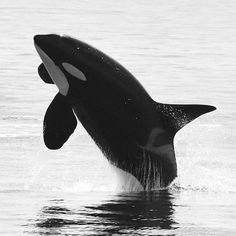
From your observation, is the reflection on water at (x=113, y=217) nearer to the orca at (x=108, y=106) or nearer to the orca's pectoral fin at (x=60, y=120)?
the orca at (x=108, y=106)

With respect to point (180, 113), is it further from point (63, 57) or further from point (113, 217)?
point (113, 217)

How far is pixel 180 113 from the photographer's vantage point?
1510 cm

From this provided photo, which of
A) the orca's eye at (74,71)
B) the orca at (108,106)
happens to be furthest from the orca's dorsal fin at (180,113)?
the orca's eye at (74,71)

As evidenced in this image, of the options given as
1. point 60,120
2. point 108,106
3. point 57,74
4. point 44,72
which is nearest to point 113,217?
point 108,106

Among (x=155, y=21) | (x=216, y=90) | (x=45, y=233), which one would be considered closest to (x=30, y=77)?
A: (x=216, y=90)

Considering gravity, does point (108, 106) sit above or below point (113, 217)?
above

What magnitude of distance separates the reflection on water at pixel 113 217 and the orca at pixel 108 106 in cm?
66

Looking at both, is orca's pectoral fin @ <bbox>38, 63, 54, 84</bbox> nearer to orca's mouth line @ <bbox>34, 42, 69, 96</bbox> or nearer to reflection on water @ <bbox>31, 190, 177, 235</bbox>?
orca's mouth line @ <bbox>34, 42, 69, 96</bbox>

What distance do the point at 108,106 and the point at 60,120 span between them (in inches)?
24.6

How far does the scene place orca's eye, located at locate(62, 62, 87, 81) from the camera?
15035mm

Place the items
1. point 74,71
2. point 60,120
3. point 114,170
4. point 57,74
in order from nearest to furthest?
point 74,71 < point 57,74 < point 60,120 < point 114,170

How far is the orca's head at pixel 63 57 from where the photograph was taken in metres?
15.1

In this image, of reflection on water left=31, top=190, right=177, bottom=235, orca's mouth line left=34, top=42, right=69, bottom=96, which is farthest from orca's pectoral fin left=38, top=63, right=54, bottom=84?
reflection on water left=31, top=190, right=177, bottom=235

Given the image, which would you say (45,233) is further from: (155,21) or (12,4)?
(12,4)
